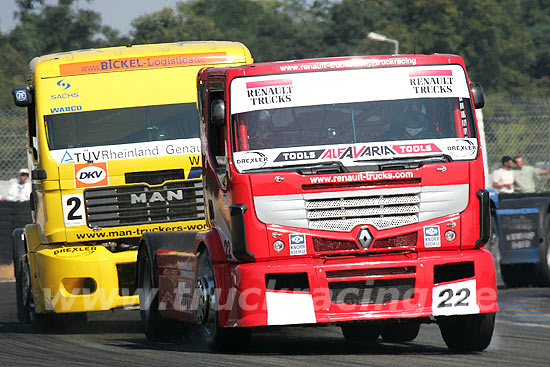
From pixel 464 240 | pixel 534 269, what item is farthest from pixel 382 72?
pixel 534 269

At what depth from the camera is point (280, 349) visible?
10633 mm

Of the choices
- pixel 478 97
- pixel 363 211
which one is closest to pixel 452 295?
pixel 363 211

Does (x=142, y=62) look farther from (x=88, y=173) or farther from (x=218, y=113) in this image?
(x=218, y=113)

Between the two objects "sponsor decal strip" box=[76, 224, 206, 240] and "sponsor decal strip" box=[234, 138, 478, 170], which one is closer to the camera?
"sponsor decal strip" box=[234, 138, 478, 170]

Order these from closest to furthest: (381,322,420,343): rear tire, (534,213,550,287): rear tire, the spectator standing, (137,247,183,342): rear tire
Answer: (381,322,420,343): rear tire, (137,247,183,342): rear tire, (534,213,550,287): rear tire, the spectator standing

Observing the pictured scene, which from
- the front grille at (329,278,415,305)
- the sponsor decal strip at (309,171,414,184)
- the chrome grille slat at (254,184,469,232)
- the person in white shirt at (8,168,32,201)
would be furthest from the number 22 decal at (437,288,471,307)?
the person in white shirt at (8,168,32,201)

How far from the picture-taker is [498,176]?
835 inches

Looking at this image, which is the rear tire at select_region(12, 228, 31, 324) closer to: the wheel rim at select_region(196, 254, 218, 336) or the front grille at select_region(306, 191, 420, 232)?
the wheel rim at select_region(196, 254, 218, 336)

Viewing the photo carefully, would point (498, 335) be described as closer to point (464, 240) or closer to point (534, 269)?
point (464, 240)

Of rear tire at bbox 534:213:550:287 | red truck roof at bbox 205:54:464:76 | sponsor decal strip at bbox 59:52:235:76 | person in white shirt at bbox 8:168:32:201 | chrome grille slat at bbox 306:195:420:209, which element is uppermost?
sponsor decal strip at bbox 59:52:235:76

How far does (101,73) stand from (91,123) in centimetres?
60

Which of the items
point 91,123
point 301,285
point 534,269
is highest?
point 91,123

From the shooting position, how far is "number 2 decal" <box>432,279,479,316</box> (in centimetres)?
955

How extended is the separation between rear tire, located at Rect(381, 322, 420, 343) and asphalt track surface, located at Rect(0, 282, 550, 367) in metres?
0.09
